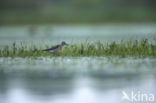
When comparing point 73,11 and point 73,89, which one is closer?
point 73,89

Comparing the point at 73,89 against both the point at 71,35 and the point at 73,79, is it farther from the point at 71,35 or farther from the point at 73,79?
the point at 71,35

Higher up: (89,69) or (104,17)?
(104,17)

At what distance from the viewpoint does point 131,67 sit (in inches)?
440

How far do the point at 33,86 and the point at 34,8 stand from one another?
19544 millimetres

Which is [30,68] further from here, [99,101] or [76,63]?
[99,101]

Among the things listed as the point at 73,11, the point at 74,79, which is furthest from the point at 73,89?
→ the point at 73,11

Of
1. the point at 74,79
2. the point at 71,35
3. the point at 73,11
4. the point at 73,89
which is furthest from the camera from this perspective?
the point at 73,11

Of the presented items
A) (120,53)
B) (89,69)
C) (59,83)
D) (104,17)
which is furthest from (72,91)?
(104,17)

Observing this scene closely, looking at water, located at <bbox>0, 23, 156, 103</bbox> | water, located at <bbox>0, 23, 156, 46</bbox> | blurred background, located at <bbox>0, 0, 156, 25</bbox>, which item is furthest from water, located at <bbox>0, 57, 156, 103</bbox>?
blurred background, located at <bbox>0, 0, 156, 25</bbox>

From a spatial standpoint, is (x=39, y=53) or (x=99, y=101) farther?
(x=39, y=53)

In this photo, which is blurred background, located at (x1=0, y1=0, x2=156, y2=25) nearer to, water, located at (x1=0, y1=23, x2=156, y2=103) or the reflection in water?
water, located at (x1=0, y1=23, x2=156, y2=103)

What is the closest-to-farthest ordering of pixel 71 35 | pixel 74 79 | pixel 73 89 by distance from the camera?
pixel 73 89, pixel 74 79, pixel 71 35

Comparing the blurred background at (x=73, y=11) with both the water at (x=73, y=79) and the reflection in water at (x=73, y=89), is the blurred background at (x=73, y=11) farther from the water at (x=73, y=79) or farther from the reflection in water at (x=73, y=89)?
the reflection in water at (x=73, y=89)

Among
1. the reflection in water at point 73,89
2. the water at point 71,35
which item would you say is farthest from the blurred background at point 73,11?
the reflection in water at point 73,89
